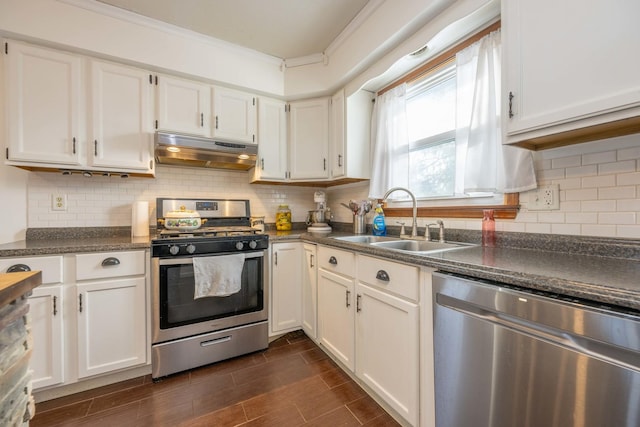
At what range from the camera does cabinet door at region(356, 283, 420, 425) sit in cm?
125

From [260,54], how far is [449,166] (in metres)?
1.93

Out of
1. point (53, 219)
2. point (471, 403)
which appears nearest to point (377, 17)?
point (471, 403)

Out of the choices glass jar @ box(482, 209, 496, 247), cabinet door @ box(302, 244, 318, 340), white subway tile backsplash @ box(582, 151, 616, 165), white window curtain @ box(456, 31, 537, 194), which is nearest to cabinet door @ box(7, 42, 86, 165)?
cabinet door @ box(302, 244, 318, 340)

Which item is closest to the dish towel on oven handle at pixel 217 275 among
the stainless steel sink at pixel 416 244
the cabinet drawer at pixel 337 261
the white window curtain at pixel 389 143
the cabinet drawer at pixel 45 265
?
the cabinet drawer at pixel 337 261

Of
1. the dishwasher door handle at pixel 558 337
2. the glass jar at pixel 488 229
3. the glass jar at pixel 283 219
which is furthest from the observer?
the glass jar at pixel 283 219

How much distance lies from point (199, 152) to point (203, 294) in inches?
43.1

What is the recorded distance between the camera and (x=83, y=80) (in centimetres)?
187

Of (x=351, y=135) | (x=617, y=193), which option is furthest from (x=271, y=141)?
(x=617, y=193)

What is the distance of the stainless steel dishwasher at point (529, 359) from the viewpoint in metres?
0.69

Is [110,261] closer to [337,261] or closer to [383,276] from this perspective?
[337,261]

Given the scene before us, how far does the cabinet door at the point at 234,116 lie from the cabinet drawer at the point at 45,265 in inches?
53.5

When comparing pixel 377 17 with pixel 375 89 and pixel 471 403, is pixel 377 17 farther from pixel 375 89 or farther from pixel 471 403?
pixel 471 403

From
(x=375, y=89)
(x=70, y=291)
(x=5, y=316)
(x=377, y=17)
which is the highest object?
(x=377, y=17)

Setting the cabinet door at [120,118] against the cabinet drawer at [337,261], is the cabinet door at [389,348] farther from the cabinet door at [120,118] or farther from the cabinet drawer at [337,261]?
the cabinet door at [120,118]
